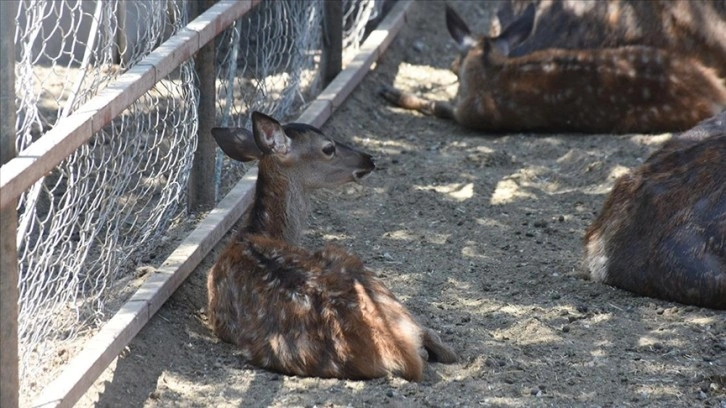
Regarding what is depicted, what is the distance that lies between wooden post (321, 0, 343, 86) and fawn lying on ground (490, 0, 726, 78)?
1.16m

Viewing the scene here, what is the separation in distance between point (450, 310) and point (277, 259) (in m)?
0.94

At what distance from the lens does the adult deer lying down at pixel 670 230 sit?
17.8ft

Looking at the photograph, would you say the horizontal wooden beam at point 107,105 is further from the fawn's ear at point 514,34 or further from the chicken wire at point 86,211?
the fawn's ear at point 514,34

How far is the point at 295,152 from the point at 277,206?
295 mm

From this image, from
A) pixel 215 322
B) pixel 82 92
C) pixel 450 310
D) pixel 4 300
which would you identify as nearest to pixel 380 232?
pixel 450 310

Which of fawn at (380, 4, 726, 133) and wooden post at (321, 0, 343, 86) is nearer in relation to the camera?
fawn at (380, 4, 726, 133)

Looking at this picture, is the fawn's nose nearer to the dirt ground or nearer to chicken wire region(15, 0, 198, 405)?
the dirt ground

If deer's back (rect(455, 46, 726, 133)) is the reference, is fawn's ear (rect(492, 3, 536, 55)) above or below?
above

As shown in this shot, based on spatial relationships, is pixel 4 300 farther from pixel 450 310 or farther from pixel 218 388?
pixel 450 310

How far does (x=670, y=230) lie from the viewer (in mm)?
5535

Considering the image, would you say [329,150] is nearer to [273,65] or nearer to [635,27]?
[273,65]

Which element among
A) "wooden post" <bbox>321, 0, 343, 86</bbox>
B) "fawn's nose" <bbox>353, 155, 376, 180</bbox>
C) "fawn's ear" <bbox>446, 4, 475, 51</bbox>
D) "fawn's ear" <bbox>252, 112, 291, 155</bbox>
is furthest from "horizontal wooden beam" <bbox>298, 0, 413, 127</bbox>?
"fawn's ear" <bbox>252, 112, 291, 155</bbox>

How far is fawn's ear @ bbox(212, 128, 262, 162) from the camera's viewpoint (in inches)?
225

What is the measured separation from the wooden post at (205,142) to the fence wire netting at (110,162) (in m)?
0.06
